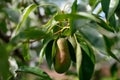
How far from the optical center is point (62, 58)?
0.96 meters

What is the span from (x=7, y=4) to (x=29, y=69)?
3.15 feet

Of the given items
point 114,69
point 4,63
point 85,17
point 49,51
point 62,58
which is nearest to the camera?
point 4,63

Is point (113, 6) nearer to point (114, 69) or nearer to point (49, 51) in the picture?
point (49, 51)

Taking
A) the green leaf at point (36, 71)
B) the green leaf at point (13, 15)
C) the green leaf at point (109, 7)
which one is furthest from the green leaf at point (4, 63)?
the green leaf at point (13, 15)

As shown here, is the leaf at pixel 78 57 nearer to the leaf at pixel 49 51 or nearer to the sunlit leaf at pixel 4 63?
the leaf at pixel 49 51

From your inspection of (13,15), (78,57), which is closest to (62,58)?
(78,57)

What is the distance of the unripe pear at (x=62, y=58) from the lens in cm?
96

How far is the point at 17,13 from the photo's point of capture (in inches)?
59.2

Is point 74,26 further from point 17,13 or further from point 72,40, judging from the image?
point 17,13

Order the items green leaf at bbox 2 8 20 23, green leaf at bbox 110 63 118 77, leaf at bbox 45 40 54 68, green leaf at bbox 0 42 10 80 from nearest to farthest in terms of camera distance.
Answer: green leaf at bbox 0 42 10 80 → leaf at bbox 45 40 54 68 → green leaf at bbox 2 8 20 23 → green leaf at bbox 110 63 118 77

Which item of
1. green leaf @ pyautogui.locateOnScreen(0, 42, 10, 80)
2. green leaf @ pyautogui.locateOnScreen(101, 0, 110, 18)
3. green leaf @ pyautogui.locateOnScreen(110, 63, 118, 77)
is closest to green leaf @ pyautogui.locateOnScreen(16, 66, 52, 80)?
green leaf @ pyautogui.locateOnScreen(101, 0, 110, 18)

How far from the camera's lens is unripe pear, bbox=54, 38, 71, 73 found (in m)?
0.96

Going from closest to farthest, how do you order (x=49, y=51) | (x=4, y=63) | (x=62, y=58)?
(x=4, y=63)
(x=62, y=58)
(x=49, y=51)

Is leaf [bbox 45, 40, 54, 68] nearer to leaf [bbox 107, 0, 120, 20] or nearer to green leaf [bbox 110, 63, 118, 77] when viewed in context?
leaf [bbox 107, 0, 120, 20]
